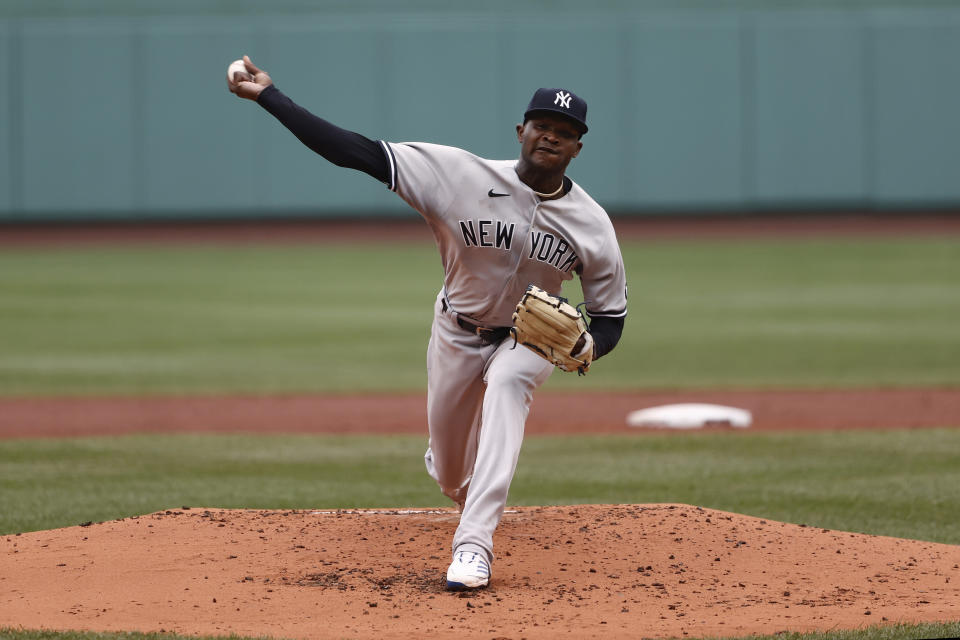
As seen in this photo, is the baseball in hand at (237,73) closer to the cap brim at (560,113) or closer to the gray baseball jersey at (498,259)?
the gray baseball jersey at (498,259)

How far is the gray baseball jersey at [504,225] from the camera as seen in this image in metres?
4.66

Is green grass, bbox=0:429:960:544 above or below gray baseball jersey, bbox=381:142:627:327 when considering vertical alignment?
below

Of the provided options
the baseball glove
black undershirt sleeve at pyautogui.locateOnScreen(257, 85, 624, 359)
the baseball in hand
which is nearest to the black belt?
the baseball glove

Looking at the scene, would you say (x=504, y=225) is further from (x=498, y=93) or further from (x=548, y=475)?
(x=498, y=93)

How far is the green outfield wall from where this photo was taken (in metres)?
25.0

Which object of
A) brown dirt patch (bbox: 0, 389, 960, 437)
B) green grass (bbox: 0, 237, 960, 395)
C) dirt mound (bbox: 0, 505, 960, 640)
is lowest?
green grass (bbox: 0, 237, 960, 395)

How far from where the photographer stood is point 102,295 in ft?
57.4

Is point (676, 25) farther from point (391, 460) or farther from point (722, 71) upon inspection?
point (391, 460)

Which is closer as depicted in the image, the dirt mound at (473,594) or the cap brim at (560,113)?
the dirt mound at (473,594)

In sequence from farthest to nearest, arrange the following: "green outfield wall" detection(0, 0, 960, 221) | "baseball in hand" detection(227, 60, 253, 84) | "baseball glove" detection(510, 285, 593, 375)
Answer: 1. "green outfield wall" detection(0, 0, 960, 221)
2. "baseball in hand" detection(227, 60, 253, 84)
3. "baseball glove" detection(510, 285, 593, 375)

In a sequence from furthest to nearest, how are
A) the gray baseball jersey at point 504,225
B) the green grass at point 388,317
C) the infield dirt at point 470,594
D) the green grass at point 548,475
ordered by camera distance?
the green grass at point 388,317 → the green grass at point 548,475 → the gray baseball jersey at point 504,225 → the infield dirt at point 470,594

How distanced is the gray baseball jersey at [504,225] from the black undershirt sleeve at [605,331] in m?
0.03

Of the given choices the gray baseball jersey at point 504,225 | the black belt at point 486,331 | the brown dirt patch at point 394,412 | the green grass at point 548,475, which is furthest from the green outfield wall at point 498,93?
the gray baseball jersey at point 504,225

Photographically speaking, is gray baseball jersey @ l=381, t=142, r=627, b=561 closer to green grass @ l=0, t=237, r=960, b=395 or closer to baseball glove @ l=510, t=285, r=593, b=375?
baseball glove @ l=510, t=285, r=593, b=375
